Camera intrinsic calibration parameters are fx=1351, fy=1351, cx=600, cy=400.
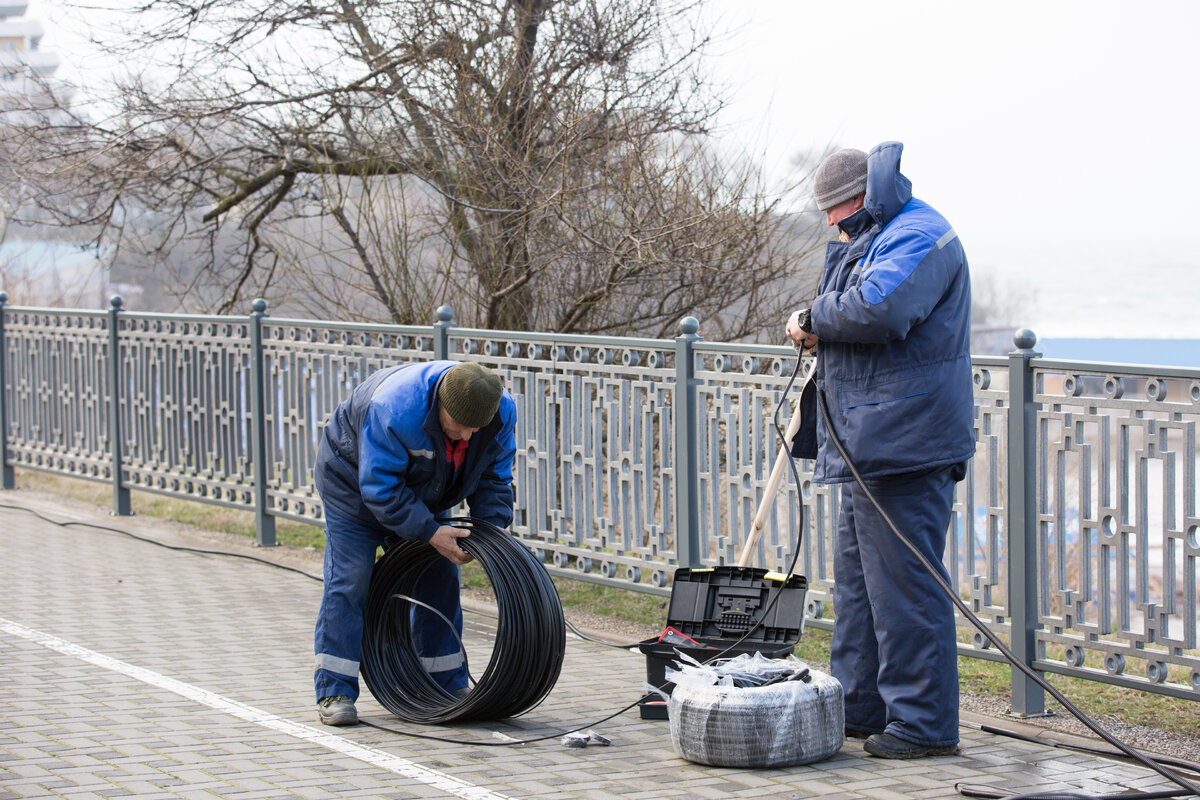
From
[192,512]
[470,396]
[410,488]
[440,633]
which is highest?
[470,396]

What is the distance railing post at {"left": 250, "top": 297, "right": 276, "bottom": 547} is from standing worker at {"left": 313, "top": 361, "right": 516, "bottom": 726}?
4666mm

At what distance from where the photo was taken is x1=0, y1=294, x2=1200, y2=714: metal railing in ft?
17.3

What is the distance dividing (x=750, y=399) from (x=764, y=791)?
8.47 feet

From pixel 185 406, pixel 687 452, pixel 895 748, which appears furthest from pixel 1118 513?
pixel 185 406

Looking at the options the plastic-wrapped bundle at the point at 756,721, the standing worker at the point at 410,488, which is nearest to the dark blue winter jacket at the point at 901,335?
the plastic-wrapped bundle at the point at 756,721

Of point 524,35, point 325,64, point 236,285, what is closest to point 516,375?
point 524,35

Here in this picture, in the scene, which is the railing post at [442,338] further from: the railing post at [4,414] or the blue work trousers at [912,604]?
the railing post at [4,414]

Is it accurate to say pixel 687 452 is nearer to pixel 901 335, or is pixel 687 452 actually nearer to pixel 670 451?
pixel 670 451

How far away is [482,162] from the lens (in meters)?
10.1

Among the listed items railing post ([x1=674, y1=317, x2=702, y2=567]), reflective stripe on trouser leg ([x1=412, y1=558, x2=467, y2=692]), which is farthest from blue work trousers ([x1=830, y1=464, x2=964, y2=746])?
railing post ([x1=674, y1=317, x2=702, y2=567])

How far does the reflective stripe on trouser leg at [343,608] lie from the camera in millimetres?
5512

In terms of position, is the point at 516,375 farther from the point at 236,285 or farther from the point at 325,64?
the point at 236,285

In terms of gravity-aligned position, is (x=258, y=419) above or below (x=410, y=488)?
above

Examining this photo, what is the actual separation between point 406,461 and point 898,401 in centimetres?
189
